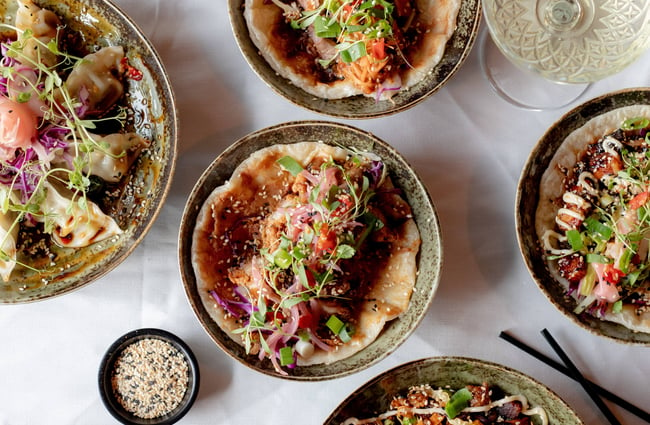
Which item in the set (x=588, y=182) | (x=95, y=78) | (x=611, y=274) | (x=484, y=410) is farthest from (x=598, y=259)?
(x=95, y=78)

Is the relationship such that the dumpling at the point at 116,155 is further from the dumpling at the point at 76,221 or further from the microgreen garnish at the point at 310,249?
the microgreen garnish at the point at 310,249

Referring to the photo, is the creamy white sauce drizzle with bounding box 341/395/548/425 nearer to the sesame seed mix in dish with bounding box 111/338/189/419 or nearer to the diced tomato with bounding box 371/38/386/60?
the sesame seed mix in dish with bounding box 111/338/189/419

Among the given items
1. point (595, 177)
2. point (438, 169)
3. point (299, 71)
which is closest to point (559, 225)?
point (595, 177)

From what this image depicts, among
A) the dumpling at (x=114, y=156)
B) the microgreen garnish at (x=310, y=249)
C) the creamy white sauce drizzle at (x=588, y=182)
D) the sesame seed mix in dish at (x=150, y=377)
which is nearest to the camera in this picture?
the microgreen garnish at (x=310, y=249)

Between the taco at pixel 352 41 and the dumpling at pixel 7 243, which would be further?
the dumpling at pixel 7 243

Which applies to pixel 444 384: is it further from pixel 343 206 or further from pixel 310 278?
pixel 343 206

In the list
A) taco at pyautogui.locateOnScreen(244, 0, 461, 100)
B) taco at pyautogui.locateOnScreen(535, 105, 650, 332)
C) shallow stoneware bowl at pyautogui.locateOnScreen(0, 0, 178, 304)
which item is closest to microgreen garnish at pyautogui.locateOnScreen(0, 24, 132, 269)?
shallow stoneware bowl at pyautogui.locateOnScreen(0, 0, 178, 304)

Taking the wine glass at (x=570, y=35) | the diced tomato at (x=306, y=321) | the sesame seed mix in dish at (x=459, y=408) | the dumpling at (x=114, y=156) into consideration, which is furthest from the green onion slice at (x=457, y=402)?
the dumpling at (x=114, y=156)
